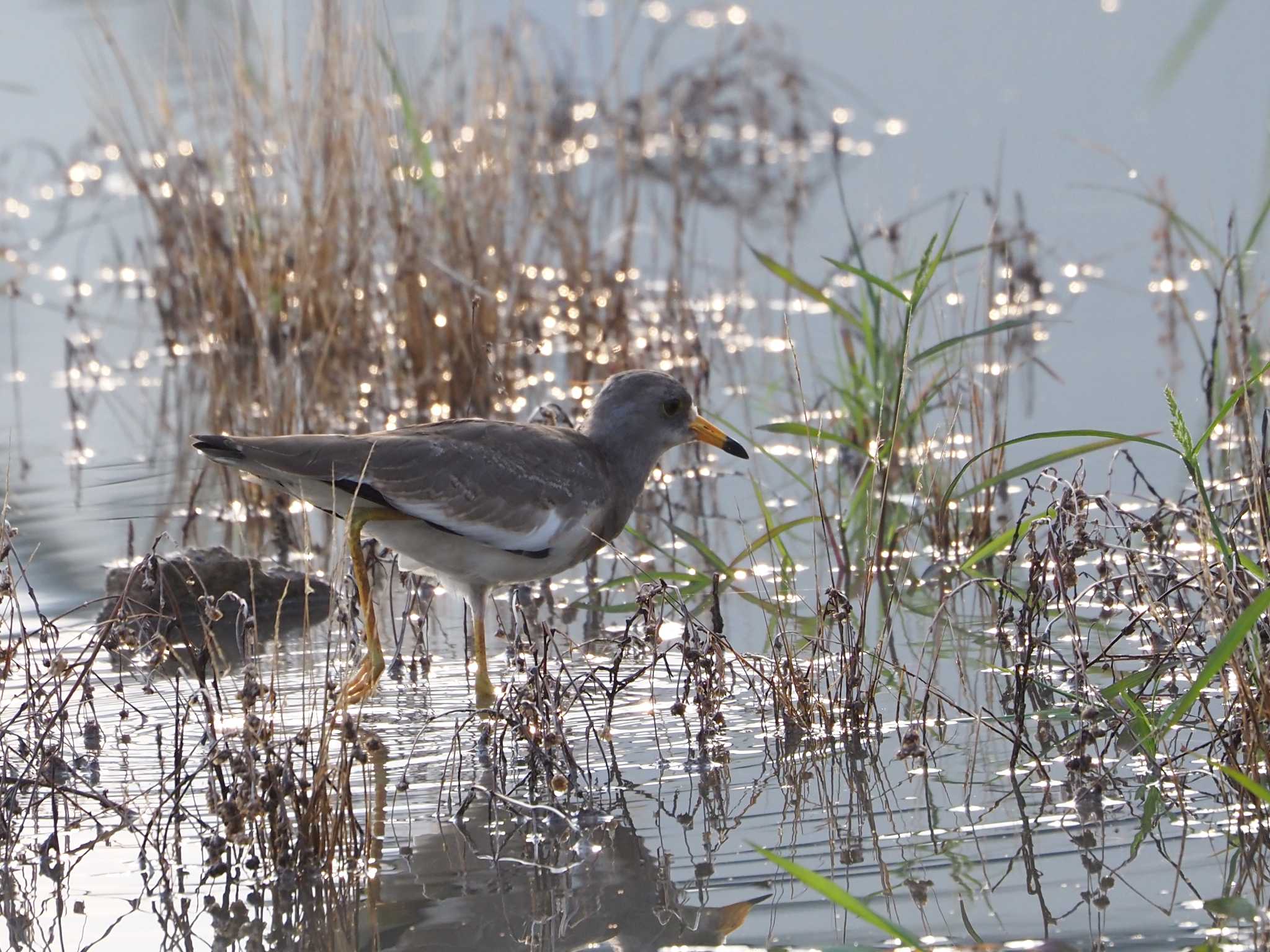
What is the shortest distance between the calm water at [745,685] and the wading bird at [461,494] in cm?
32

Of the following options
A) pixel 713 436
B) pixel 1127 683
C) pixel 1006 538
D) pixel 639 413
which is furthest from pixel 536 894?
pixel 713 436

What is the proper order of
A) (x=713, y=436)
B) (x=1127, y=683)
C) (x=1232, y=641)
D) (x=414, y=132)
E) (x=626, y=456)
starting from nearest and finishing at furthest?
(x=1232, y=641) → (x=1127, y=683) → (x=626, y=456) → (x=713, y=436) → (x=414, y=132)

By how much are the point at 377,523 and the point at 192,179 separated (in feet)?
11.0

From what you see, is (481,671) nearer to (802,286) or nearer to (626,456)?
(626,456)

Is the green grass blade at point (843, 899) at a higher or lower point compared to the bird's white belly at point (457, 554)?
lower

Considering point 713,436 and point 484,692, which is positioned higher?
point 713,436

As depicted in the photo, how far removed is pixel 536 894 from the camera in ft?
12.8

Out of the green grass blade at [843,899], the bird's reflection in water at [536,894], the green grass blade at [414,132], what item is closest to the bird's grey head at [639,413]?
the bird's reflection in water at [536,894]

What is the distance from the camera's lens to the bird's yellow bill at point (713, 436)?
6230 millimetres

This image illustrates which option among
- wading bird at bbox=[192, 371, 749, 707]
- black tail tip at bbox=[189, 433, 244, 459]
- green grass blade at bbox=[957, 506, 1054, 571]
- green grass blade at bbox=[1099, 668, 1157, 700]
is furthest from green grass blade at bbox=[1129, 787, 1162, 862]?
black tail tip at bbox=[189, 433, 244, 459]

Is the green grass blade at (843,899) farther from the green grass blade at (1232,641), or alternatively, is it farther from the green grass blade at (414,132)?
the green grass blade at (414,132)

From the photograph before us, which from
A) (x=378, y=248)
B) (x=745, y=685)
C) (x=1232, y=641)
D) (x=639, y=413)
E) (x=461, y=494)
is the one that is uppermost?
(x=378, y=248)

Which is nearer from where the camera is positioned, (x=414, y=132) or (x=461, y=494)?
(x=461, y=494)

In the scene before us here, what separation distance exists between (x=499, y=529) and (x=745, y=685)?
2.88ft
